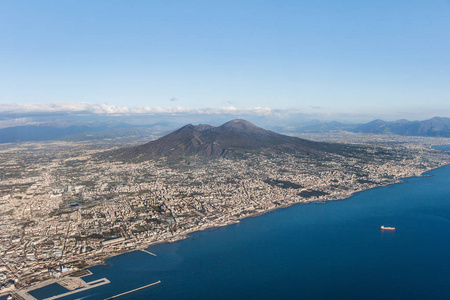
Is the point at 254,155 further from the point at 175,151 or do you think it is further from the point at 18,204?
the point at 18,204

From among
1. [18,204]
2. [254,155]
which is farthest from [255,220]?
[254,155]

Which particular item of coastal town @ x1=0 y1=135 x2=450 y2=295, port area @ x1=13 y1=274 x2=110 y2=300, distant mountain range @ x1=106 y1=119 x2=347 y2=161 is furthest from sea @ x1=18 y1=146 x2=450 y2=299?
distant mountain range @ x1=106 y1=119 x2=347 y2=161

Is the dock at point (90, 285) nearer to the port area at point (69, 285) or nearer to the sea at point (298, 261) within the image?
the port area at point (69, 285)

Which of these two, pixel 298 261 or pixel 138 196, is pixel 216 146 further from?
pixel 298 261

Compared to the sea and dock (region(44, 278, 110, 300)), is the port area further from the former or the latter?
the sea

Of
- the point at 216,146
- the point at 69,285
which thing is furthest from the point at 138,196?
the point at 216,146

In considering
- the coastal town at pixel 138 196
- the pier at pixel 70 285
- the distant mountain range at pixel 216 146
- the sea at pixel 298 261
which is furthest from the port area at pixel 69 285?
the distant mountain range at pixel 216 146

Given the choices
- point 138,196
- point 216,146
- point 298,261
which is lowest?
point 298,261
